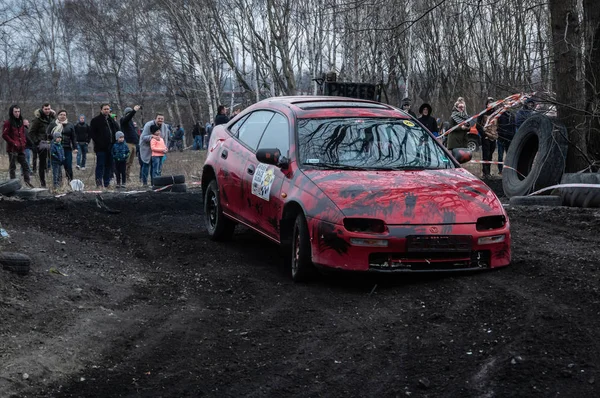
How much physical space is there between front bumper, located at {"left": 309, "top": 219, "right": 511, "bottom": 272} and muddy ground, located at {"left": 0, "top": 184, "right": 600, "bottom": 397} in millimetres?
185

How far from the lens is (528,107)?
14398 millimetres

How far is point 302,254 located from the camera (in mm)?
7902

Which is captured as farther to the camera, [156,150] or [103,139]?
[156,150]

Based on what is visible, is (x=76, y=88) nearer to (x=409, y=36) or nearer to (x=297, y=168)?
(x=409, y=36)

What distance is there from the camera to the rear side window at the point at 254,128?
9.75 meters

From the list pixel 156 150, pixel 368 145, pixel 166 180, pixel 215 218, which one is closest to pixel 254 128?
pixel 215 218

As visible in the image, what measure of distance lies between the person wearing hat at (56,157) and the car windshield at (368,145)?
10528 mm

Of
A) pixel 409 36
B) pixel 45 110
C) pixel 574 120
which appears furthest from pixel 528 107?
pixel 409 36

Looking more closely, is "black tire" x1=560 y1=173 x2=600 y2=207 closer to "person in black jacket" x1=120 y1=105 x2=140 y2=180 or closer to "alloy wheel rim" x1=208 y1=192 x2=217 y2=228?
"alloy wheel rim" x1=208 y1=192 x2=217 y2=228

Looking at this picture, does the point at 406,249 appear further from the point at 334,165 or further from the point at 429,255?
the point at 334,165

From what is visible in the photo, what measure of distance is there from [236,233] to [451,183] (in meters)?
3.94

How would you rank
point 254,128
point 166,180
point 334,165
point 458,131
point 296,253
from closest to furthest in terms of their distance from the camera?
point 296,253
point 334,165
point 254,128
point 166,180
point 458,131

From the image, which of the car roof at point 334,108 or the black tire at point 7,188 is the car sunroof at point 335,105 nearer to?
the car roof at point 334,108

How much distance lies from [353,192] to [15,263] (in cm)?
298
